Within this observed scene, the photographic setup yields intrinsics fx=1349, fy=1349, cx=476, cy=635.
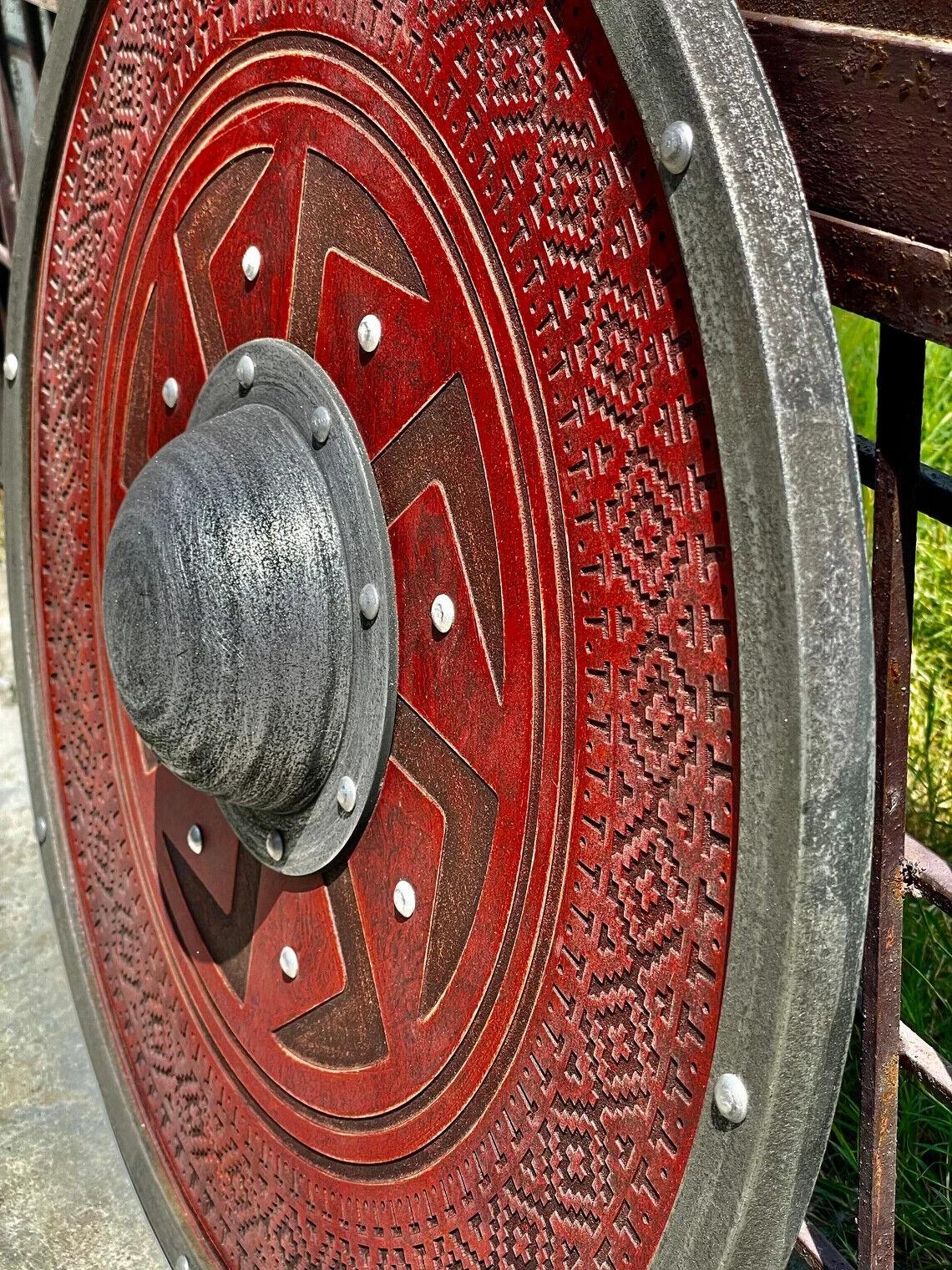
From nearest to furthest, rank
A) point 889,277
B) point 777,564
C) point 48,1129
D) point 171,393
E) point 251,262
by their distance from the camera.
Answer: point 777,564
point 889,277
point 251,262
point 171,393
point 48,1129

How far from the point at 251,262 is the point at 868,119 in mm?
501

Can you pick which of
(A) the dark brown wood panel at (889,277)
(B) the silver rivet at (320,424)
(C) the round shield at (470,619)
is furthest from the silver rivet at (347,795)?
(A) the dark brown wood panel at (889,277)

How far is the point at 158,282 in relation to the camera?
1.15m

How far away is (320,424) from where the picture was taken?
930 mm

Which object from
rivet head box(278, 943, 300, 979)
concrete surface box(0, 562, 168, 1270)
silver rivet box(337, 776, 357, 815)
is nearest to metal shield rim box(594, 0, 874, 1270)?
silver rivet box(337, 776, 357, 815)

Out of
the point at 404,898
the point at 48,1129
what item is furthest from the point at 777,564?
the point at 48,1129

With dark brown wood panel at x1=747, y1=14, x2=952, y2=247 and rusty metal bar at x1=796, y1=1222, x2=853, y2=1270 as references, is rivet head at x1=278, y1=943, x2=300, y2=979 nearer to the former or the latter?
rusty metal bar at x1=796, y1=1222, x2=853, y2=1270

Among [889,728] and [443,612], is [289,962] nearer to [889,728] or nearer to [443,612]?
[443,612]

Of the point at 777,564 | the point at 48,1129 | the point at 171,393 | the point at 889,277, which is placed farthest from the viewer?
the point at 48,1129

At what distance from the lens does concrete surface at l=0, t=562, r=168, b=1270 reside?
4.39ft

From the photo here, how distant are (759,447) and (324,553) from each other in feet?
1.32

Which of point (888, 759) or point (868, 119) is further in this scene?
point (888, 759)

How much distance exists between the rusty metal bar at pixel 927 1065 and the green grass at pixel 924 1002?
353mm

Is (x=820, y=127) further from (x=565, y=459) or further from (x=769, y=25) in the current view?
(x=565, y=459)
